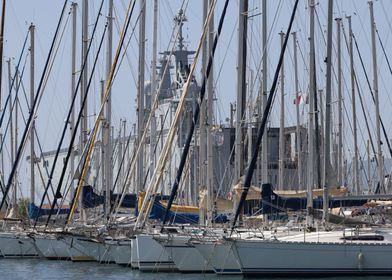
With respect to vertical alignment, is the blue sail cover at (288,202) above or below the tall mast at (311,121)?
below

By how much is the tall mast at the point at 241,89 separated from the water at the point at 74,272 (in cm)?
462

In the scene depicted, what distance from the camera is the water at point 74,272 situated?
41.3 meters

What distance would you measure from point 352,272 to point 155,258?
758 centimetres

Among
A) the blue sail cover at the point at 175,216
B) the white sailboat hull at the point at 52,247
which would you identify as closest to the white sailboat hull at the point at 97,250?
the white sailboat hull at the point at 52,247

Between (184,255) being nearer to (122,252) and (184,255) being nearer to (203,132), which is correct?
(122,252)

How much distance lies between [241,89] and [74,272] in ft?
30.1

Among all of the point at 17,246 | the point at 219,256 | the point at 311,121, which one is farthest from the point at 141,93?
the point at 219,256

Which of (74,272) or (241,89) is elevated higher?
(241,89)

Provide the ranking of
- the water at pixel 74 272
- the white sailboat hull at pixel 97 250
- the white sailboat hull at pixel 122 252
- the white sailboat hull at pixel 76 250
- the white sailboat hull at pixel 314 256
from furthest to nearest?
the white sailboat hull at pixel 76 250
the white sailboat hull at pixel 97 250
the white sailboat hull at pixel 122 252
the water at pixel 74 272
the white sailboat hull at pixel 314 256

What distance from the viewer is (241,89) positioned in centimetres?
4384

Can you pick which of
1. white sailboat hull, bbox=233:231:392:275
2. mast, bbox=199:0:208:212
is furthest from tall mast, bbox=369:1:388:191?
white sailboat hull, bbox=233:231:392:275

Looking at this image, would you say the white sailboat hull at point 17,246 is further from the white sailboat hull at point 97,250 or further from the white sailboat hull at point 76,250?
the white sailboat hull at point 97,250

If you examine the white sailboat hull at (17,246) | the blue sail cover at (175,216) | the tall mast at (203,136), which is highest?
the tall mast at (203,136)

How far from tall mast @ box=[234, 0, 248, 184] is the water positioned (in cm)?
462
